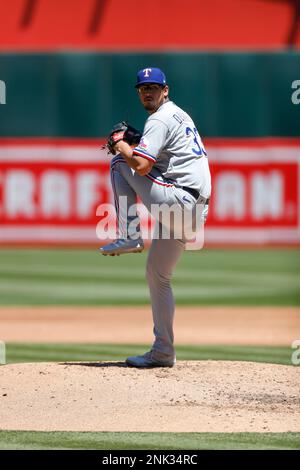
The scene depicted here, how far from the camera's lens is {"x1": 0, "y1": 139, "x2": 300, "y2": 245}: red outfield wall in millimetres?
17922

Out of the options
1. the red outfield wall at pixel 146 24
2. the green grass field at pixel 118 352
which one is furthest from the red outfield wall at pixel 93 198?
the green grass field at pixel 118 352

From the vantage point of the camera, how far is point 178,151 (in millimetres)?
7559

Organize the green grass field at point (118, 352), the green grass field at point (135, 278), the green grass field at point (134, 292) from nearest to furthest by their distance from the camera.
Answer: the green grass field at point (134, 292)
the green grass field at point (118, 352)
the green grass field at point (135, 278)

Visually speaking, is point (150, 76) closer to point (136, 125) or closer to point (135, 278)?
point (135, 278)

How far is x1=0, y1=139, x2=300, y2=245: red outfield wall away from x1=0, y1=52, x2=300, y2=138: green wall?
45cm

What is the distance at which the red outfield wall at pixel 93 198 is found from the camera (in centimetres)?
1792

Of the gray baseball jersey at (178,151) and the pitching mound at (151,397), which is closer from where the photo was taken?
the pitching mound at (151,397)

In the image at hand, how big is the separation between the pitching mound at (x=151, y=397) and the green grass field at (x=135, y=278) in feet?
18.3

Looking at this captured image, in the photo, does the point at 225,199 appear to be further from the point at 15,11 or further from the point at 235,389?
the point at 235,389

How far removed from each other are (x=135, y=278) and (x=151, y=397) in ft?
28.7

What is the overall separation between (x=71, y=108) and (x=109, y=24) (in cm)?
330

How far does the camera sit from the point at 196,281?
1560 centimetres

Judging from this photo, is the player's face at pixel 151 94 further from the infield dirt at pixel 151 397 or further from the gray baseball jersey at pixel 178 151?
the infield dirt at pixel 151 397

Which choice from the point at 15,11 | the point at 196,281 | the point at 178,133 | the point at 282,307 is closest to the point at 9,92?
the point at 15,11
